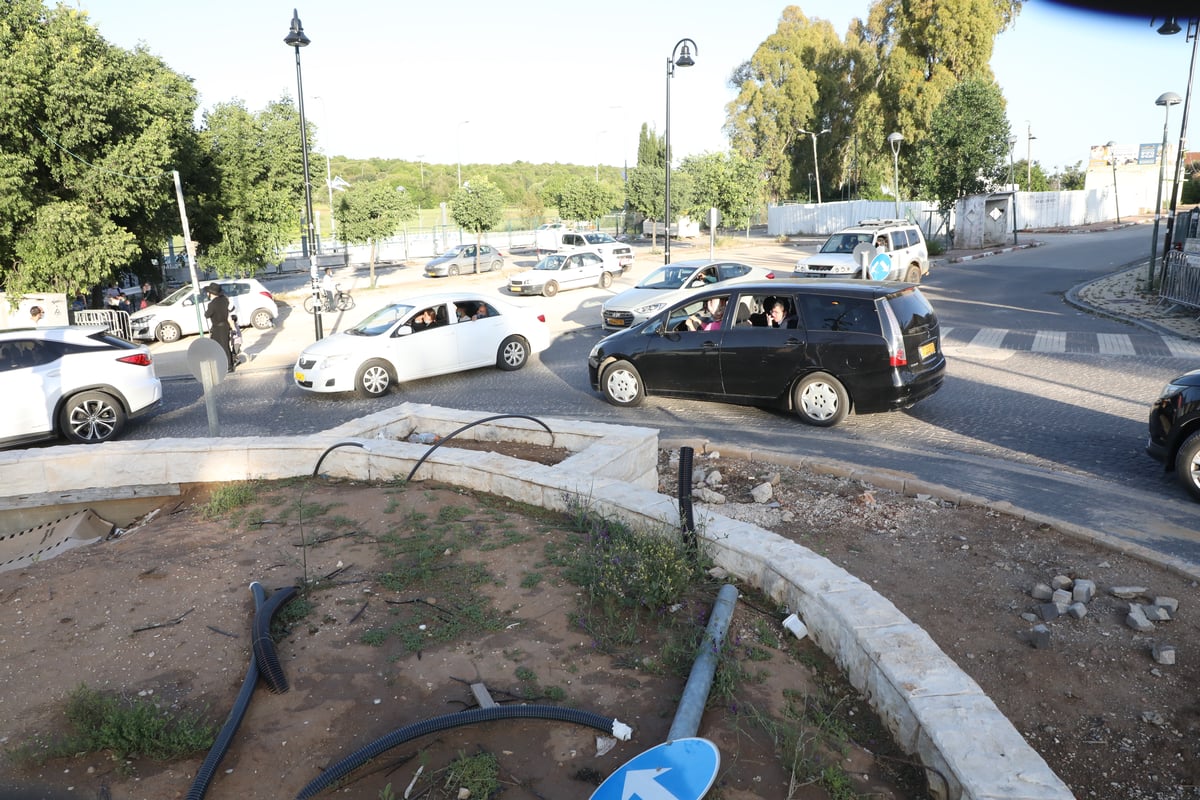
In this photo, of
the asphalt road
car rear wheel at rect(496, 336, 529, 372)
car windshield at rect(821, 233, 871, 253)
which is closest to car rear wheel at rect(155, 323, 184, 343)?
the asphalt road

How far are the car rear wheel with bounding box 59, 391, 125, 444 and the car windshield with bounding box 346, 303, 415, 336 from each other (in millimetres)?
3745

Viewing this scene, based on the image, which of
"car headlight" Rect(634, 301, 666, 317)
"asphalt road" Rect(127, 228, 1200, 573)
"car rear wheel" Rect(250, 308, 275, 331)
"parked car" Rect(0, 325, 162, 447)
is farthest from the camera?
"car rear wheel" Rect(250, 308, 275, 331)

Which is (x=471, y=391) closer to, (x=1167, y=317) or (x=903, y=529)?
(x=903, y=529)

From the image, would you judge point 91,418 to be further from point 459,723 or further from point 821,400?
point 459,723

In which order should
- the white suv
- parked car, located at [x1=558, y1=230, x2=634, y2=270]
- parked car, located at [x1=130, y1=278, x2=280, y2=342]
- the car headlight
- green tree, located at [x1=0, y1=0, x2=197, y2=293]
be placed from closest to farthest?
green tree, located at [x1=0, y1=0, x2=197, y2=293] → the car headlight → parked car, located at [x1=130, y1=278, x2=280, y2=342] → the white suv → parked car, located at [x1=558, y1=230, x2=634, y2=270]

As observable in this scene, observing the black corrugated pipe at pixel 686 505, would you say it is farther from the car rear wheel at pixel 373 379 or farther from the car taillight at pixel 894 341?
the car rear wheel at pixel 373 379

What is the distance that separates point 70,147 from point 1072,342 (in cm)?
2158

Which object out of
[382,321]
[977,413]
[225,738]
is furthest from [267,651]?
[382,321]

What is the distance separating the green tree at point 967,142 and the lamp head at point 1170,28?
43.2 meters

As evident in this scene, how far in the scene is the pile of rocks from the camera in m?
4.78

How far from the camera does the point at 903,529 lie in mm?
6645

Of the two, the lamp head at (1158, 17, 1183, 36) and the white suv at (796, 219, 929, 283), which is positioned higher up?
the lamp head at (1158, 17, 1183, 36)

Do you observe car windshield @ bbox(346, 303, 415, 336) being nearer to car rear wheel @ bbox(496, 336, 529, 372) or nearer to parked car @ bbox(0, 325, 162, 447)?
car rear wheel @ bbox(496, 336, 529, 372)

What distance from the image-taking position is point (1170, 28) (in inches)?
67.6
